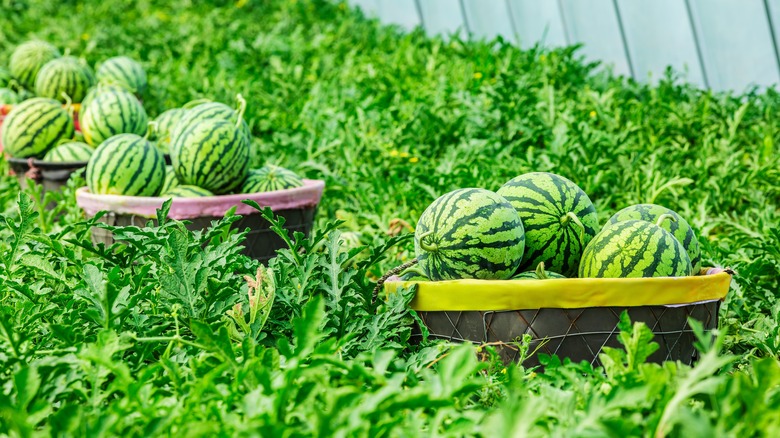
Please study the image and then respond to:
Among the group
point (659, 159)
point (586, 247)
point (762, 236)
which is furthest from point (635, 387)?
point (659, 159)

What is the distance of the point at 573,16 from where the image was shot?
769 centimetres

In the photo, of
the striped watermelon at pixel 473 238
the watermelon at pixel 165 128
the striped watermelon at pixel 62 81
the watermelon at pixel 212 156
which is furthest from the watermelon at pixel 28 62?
the striped watermelon at pixel 473 238

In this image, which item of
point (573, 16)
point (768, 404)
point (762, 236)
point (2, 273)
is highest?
point (573, 16)

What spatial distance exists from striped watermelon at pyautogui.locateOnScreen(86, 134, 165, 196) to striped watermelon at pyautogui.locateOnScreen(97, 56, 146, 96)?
7.58 ft

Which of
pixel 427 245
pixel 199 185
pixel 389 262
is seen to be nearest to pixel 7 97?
pixel 199 185

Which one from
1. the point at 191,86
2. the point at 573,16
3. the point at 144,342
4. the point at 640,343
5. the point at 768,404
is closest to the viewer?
the point at 768,404

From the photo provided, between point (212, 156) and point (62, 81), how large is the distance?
2674 mm

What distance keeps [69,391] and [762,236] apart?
283cm

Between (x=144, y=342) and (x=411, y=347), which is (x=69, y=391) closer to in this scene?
(x=144, y=342)

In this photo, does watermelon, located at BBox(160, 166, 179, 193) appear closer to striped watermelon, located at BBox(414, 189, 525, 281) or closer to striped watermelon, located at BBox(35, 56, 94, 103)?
striped watermelon, located at BBox(414, 189, 525, 281)

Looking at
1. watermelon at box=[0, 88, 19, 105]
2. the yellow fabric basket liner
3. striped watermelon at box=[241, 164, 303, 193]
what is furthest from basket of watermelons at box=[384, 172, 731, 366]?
watermelon at box=[0, 88, 19, 105]

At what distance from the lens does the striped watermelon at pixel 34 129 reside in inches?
181

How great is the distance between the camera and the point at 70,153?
174 inches

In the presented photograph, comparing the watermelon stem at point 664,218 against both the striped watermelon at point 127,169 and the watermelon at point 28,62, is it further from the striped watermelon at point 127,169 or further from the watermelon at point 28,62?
the watermelon at point 28,62
